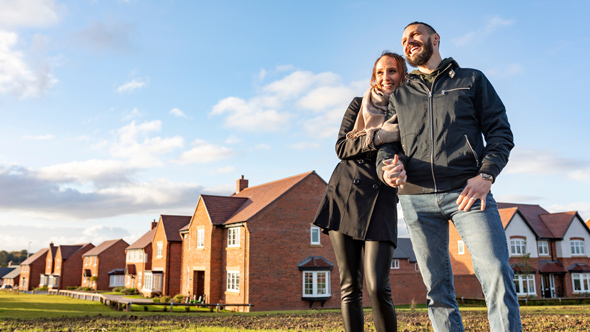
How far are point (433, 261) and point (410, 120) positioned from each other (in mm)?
1034

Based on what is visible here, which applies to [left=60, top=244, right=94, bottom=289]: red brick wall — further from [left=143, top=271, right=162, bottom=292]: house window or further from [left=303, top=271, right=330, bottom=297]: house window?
[left=303, top=271, right=330, bottom=297]: house window

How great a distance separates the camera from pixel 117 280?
2534 inches

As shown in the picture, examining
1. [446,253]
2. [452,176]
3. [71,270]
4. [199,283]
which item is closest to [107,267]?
[71,270]

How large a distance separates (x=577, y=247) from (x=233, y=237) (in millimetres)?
35579

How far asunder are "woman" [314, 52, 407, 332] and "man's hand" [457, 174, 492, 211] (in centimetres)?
95

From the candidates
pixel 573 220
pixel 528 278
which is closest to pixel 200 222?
pixel 528 278

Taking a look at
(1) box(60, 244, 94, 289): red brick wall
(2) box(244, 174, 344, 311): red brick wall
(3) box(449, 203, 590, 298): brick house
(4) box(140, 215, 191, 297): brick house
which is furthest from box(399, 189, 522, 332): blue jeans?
(1) box(60, 244, 94, 289): red brick wall

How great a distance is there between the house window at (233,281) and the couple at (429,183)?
2680 centimetres

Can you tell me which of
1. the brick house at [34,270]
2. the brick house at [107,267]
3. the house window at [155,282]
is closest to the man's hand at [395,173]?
the house window at [155,282]

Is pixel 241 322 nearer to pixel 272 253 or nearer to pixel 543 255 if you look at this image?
pixel 272 253

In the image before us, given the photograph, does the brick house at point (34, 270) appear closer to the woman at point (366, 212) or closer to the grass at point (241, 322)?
the grass at point (241, 322)

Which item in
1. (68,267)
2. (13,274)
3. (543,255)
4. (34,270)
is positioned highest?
(543,255)

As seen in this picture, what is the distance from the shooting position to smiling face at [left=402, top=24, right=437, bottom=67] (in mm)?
3291

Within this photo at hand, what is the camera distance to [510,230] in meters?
40.3
